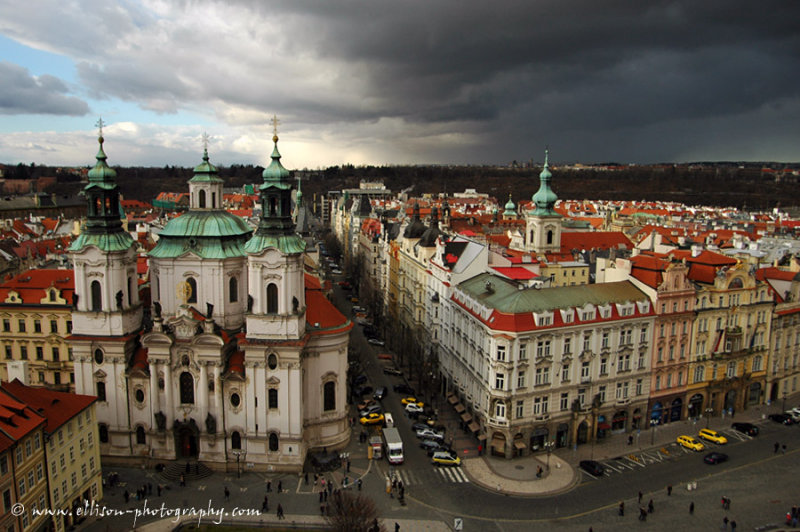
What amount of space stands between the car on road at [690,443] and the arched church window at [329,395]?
32722 millimetres

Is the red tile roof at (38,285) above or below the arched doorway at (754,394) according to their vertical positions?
above

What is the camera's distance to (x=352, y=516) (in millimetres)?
40906

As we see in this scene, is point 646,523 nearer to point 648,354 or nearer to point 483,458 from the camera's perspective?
point 483,458

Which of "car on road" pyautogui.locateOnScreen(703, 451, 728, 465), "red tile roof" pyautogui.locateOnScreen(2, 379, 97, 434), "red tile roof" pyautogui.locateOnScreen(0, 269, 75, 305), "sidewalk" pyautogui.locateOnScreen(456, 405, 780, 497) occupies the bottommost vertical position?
"sidewalk" pyautogui.locateOnScreen(456, 405, 780, 497)

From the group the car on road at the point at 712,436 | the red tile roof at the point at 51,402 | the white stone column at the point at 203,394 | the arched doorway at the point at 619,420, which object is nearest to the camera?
the red tile roof at the point at 51,402

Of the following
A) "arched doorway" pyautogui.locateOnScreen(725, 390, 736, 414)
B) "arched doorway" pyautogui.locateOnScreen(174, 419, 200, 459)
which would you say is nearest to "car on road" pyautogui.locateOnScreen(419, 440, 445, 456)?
"arched doorway" pyautogui.locateOnScreen(174, 419, 200, 459)

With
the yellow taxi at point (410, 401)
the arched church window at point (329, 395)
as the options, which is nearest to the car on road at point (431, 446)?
the yellow taxi at point (410, 401)

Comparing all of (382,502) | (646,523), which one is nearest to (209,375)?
(382,502)

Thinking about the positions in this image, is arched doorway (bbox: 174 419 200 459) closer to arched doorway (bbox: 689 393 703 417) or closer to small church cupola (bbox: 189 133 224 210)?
small church cupola (bbox: 189 133 224 210)

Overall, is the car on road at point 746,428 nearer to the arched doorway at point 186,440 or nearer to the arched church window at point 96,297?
the arched doorway at point 186,440

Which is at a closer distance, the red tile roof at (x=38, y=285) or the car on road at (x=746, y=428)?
the car on road at (x=746, y=428)

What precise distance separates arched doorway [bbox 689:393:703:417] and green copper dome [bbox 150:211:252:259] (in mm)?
47373

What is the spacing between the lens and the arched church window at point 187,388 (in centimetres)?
5341

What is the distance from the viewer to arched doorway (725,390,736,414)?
66500mm
